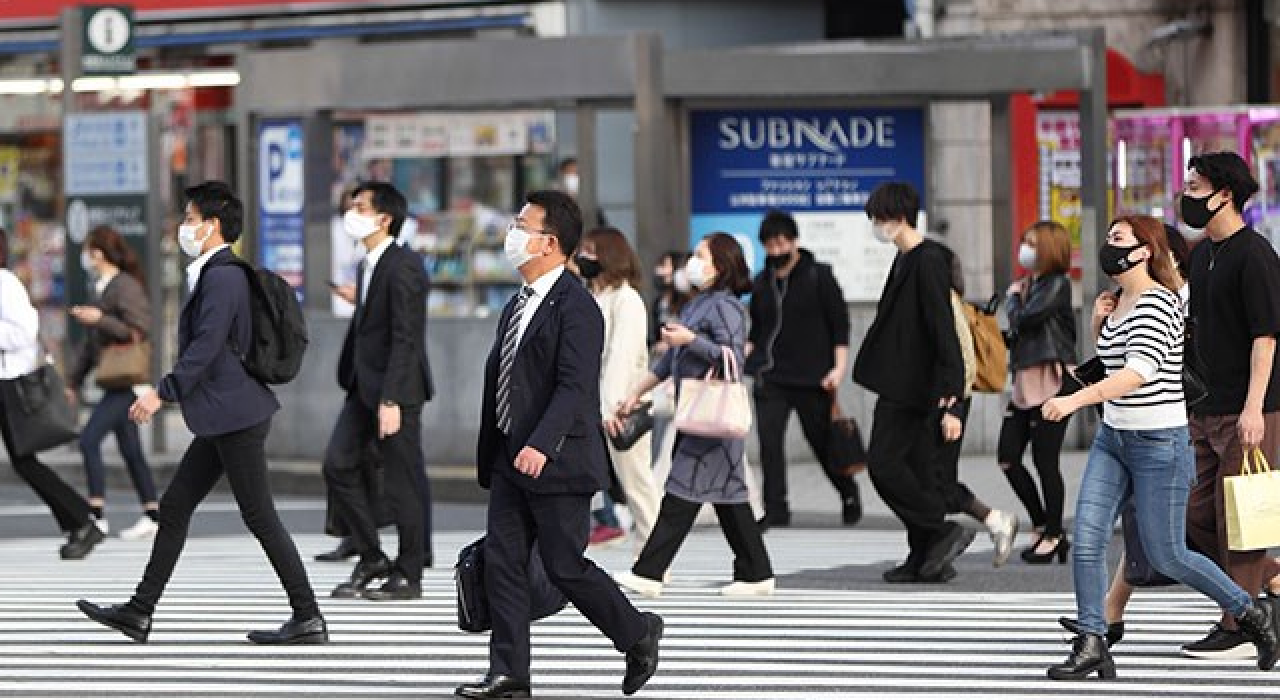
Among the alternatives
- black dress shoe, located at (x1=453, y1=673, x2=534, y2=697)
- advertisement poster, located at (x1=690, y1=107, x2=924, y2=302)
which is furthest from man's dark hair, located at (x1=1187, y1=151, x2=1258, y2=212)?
advertisement poster, located at (x1=690, y1=107, x2=924, y2=302)

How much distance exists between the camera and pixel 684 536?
44.0ft

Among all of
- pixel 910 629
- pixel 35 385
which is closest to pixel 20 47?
pixel 35 385

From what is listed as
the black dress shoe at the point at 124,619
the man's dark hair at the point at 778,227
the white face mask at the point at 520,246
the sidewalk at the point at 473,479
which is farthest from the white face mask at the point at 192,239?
the sidewalk at the point at 473,479

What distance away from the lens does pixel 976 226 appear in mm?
22641

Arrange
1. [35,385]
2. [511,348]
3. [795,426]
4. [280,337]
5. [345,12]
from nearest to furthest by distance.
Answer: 1. [511,348]
2. [280,337]
3. [35,385]
4. [795,426]
5. [345,12]

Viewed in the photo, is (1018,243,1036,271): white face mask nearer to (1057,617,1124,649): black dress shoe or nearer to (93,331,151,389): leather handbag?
(1057,617,1124,649): black dress shoe

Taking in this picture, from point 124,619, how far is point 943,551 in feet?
13.2

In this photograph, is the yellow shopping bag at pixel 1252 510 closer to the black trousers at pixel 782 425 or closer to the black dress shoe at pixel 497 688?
the black dress shoe at pixel 497 688

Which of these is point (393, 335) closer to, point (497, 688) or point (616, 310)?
point (616, 310)

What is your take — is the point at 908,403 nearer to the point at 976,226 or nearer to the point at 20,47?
the point at 976,226

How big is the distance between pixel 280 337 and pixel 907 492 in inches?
127

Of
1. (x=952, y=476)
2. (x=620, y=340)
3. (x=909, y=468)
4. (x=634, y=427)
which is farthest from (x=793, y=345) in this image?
(x=909, y=468)

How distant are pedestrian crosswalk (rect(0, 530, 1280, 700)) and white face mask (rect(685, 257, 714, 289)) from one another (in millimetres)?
1369

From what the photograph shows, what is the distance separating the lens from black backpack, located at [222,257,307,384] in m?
12.0
